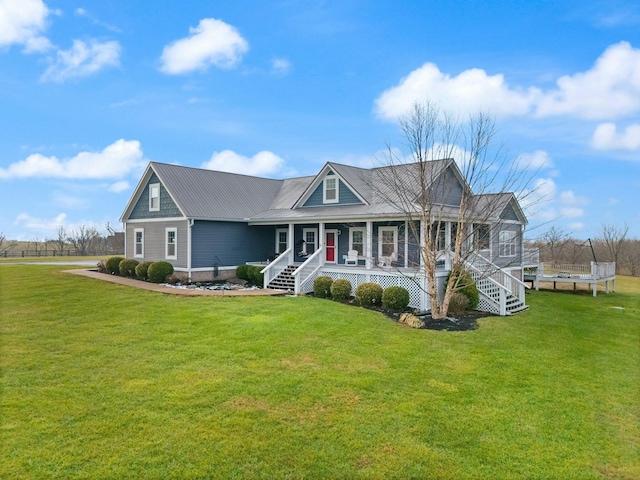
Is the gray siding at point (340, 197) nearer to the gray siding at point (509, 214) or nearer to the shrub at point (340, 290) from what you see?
the shrub at point (340, 290)

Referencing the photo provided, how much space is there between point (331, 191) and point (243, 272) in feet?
19.3

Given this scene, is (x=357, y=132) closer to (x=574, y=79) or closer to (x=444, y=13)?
(x=444, y=13)

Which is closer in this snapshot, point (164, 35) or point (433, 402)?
point (433, 402)

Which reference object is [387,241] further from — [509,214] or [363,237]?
[509,214]

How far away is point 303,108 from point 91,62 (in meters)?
8.23

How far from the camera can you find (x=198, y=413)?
638cm

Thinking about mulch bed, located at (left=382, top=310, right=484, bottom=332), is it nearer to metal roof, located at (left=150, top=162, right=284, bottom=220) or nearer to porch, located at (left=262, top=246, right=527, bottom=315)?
porch, located at (left=262, top=246, right=527, bottom=315)

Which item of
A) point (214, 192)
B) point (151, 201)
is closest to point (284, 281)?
point (214, 192)

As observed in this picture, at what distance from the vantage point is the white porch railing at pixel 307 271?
59.3 feet

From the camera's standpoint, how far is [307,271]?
736 inches

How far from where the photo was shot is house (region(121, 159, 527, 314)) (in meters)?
17.2

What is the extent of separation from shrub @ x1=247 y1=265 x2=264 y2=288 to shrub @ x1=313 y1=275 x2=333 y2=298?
12.8 ft

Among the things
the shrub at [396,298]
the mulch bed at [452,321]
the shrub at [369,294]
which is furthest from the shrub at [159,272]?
the mulch bed at [452,321]

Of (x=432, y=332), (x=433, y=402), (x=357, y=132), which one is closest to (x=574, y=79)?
(x=357, y=132)
